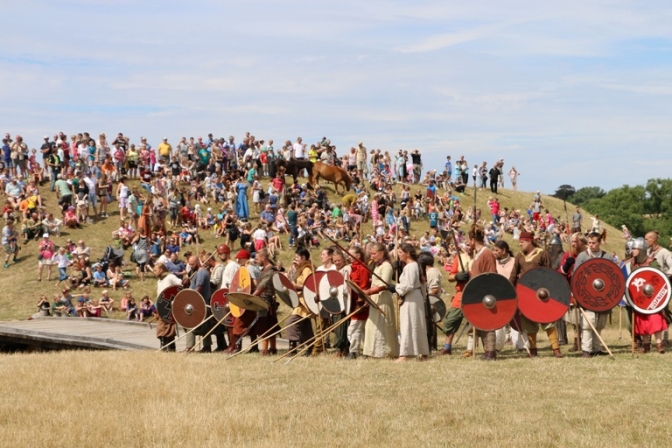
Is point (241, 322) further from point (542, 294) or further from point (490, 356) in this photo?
point (542, 294)

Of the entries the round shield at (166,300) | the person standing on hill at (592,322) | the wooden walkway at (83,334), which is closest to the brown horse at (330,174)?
the wooden walkway at (83,334)

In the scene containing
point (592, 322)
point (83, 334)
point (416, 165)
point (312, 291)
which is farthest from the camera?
point (416, 165)

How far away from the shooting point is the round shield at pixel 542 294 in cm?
1362

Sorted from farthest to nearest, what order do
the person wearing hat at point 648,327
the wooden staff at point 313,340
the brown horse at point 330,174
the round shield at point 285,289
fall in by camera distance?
the brown horse at point 330,174 < the round shield at point 285,289 < the wooden staff at point 313,340 < the person wearing hat at point 648,327

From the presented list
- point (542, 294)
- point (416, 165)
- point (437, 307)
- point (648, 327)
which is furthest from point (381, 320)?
point (416, 165)

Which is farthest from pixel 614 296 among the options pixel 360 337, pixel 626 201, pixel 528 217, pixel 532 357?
pixel 626 201

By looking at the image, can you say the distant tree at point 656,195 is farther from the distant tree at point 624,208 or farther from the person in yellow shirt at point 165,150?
the person in yellow shirt at point 165,150

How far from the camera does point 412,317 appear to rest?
14328mm

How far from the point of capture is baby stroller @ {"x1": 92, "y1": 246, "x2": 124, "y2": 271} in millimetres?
32031

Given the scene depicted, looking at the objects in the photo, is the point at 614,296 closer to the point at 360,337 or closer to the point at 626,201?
the point at 360,337

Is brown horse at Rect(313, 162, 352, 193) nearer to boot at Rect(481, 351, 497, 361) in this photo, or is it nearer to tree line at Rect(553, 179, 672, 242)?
boot at Rect(481, 351, 497, 361)

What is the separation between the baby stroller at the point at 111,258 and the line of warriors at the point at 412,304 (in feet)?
52.6

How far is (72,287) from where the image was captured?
31.0 meters

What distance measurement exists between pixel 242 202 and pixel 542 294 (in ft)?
86.5
